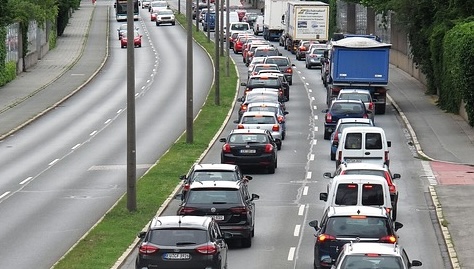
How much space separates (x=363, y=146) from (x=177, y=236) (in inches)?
715

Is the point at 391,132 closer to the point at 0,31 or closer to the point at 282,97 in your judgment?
the point at 282,97

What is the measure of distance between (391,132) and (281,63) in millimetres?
22981

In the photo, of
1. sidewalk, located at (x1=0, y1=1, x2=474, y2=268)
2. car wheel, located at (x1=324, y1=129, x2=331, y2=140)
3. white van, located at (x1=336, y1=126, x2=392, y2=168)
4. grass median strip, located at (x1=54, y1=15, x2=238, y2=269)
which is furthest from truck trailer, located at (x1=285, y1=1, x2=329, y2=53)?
white van, located at (x1=336, y1=126, x2=392, y2=168)

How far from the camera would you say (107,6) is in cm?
16738

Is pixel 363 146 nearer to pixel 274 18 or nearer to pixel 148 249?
pixel 148 249

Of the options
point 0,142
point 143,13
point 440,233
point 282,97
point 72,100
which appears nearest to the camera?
point 440,233

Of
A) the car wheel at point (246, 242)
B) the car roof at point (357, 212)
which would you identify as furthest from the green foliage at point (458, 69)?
the car roof at point (357, 212)

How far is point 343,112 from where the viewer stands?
170 feet

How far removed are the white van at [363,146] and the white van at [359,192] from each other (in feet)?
34.1

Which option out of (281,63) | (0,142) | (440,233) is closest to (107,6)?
(281,63)

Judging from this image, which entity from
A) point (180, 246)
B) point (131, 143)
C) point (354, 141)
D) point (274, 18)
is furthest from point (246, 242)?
point (274, 18)

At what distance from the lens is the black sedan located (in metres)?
42.8

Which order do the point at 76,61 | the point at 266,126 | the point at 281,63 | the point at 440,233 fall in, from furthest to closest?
the point at 76,61, the point at 281,63, the point at 266,126, the point at 440,233

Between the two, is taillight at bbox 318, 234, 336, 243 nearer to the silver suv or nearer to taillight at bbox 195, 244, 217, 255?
taillight at bbox 195, 244, 217, 255
